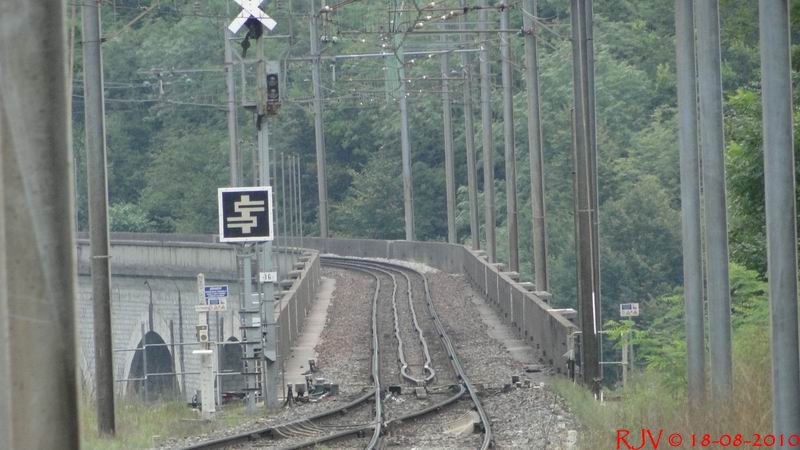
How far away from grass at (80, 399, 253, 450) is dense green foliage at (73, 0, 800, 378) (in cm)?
2811

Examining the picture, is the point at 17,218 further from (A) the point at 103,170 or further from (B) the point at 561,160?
(B) the point at 561,160

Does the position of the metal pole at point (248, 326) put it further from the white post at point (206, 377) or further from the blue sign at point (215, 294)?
the white post at point (206, 377)

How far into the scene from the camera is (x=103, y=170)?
19875 millimetres

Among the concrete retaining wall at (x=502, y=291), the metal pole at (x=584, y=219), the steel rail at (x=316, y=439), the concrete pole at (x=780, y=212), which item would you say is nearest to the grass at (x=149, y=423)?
the steel rail at (x=316, y=439)

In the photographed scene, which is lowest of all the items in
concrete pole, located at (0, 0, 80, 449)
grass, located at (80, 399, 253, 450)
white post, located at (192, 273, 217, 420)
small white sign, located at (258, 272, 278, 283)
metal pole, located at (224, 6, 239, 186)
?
grass, located at (80, 399, 253, 450)

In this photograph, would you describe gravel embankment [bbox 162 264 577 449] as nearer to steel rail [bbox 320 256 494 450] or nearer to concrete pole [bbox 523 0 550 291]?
steel rail [bbox 320 256 494 450]

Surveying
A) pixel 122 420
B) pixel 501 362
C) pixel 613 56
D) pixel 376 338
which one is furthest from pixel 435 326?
pixel 613 56

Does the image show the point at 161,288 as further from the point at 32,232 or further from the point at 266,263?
the point at 32,232

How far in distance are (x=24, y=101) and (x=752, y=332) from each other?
13.5 meters

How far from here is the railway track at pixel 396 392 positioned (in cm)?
1814

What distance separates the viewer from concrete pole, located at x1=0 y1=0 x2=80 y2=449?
5.82 metres

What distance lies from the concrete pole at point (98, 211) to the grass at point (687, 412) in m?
6.67

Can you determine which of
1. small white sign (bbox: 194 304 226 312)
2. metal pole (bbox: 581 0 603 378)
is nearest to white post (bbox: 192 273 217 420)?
small white sign (bbox: 194 304 226 312)

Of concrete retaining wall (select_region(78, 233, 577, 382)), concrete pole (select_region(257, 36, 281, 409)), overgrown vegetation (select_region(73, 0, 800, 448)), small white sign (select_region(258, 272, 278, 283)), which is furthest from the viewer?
overgrown vegetation (select_region(73, 0, 800, 448))
